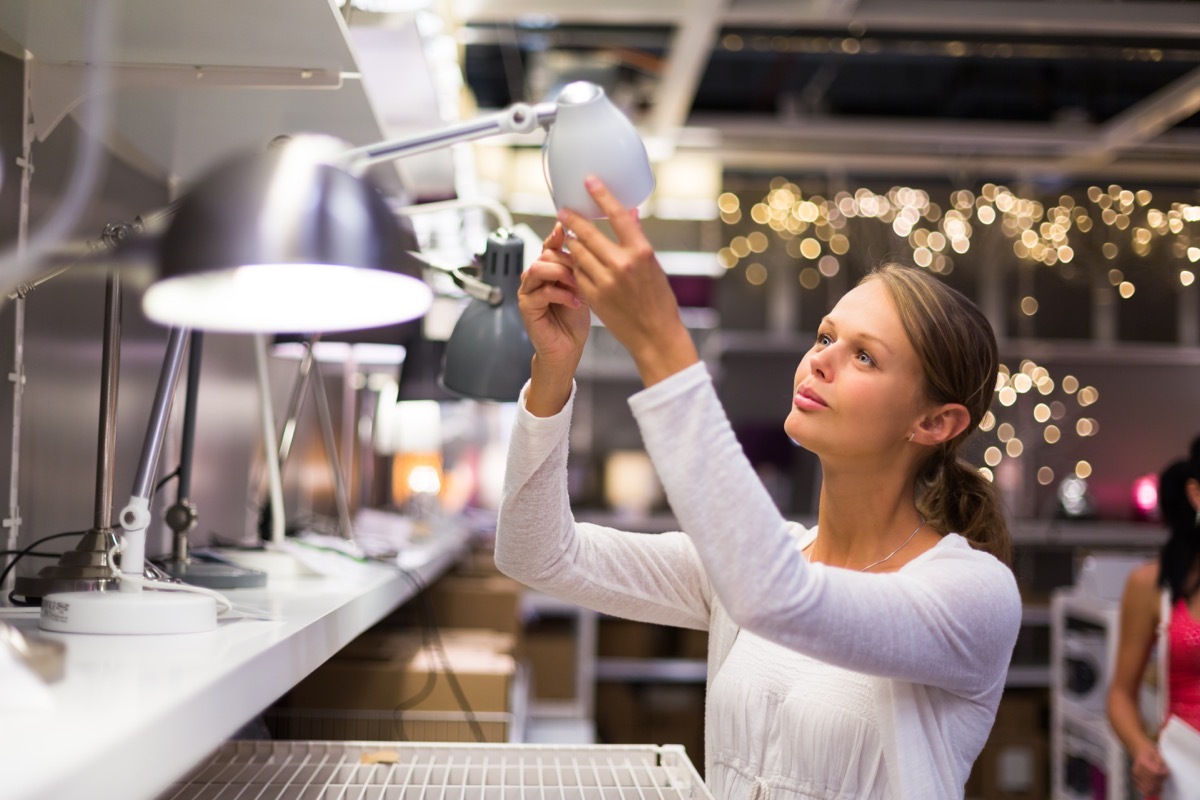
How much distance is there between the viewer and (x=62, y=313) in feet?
4.89

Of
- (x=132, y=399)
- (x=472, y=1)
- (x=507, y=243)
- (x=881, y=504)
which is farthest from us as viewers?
(x=472, y=1)

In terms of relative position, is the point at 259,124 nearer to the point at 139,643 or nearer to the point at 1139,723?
the point at 139,643

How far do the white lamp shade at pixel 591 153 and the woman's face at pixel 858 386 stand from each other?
Result: 38cm

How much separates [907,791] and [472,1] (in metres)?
2.58

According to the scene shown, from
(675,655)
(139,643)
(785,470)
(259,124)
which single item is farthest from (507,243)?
(785,470)

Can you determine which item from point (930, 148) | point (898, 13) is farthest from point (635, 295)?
point (930, 148)

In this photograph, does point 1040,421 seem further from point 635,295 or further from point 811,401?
point 635,295

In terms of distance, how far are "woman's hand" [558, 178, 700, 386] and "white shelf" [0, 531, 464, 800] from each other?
379mm

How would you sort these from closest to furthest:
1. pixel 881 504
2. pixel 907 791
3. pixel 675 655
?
1. pixel 907 791
2. pixel 881 504
3. pixel 675 655

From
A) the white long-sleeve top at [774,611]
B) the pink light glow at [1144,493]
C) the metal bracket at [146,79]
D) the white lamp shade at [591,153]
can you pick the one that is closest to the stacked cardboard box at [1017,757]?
the pink light glow at [1144,493]

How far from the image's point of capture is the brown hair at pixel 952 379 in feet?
4.05

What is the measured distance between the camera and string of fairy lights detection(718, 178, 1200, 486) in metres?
5.11

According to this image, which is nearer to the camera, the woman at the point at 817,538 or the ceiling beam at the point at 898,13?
the woman at the point at 817,538

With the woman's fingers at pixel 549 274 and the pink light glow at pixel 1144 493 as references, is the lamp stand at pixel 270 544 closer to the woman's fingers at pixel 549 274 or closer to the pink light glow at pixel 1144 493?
the woman's fingers at pixel 549 274
